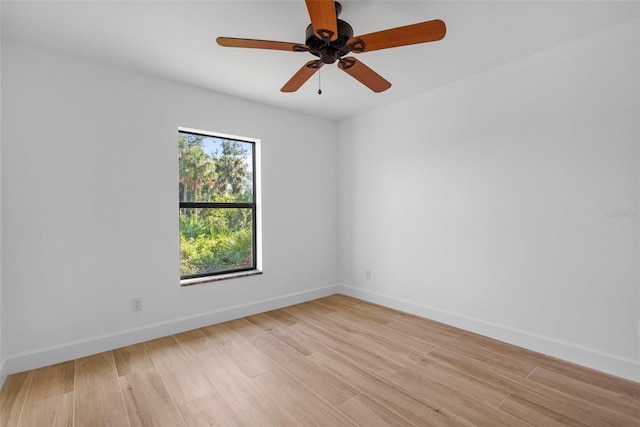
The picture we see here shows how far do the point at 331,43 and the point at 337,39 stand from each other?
0.05 m

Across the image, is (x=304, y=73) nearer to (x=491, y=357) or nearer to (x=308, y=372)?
(x=308, y=372)

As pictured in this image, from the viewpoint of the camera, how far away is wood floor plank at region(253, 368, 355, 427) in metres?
1.73

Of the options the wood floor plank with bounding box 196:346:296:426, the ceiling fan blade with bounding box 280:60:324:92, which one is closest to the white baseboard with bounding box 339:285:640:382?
the wood floor plank with bounding box 196:346:296:426

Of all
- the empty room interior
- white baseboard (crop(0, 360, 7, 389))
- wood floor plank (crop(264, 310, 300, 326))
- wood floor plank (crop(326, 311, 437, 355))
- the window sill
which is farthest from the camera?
wood floor plank (crop(264, 310, 300, 326))

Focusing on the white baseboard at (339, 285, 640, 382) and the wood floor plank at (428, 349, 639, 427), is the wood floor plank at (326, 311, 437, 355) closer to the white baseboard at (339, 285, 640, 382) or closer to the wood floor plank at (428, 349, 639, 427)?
the wood floor plank at (428, 349, 639, 427)

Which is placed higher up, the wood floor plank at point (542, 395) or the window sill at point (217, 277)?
the window sill at point (217, 277)

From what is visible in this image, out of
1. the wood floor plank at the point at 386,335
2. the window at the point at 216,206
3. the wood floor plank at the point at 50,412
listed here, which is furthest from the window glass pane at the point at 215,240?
the wood floor plank at the point at 50,412

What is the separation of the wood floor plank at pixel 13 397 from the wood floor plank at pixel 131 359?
0.51m

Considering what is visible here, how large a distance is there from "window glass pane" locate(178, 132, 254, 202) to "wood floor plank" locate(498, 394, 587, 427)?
9.79 ft

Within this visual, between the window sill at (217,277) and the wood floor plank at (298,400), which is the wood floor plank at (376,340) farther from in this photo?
the window sill at (217,277)

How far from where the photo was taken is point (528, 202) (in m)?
2.58

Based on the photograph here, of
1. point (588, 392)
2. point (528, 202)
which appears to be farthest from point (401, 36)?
point (588, 392)

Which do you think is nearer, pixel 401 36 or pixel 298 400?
pixel 401 36

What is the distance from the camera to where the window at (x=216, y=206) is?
3160 mm
